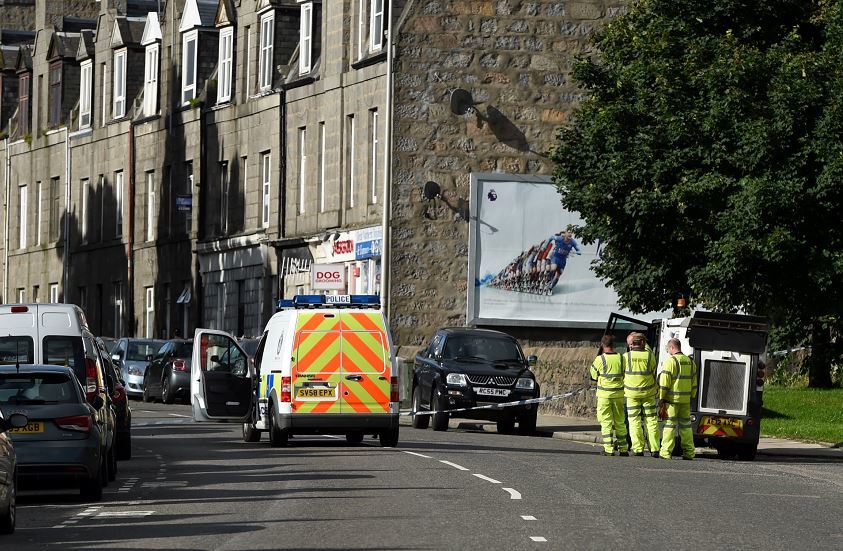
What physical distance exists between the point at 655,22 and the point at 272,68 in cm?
1797

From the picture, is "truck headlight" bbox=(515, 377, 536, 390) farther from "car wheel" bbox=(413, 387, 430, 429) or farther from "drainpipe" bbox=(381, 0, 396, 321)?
"drainpipe" bbox=(381, 0, 396, 321)

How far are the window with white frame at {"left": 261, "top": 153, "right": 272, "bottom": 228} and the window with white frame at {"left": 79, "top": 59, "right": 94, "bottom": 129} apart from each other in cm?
1531

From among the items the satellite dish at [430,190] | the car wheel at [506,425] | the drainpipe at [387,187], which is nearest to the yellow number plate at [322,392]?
the car wheel at [506,425]

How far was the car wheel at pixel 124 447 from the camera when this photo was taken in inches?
1012

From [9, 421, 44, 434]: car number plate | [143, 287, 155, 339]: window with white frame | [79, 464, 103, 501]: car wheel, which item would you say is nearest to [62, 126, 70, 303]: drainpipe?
[143, 287, 155, 339]: window with white frame

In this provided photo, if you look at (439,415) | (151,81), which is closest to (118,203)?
(151,81)

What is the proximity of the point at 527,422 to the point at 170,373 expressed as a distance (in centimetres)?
1288

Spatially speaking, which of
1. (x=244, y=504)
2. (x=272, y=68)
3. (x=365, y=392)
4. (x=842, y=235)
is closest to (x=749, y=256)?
(x=842, y=235)

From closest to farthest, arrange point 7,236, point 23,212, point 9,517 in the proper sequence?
point 9,517 → point 23,212 → point 7,236

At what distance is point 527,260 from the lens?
46.3 metres

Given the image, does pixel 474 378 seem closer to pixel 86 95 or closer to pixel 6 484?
pixel 6 484

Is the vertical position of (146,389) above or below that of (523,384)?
below

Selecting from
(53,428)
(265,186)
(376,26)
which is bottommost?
(53,428)

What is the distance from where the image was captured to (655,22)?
124 ft
